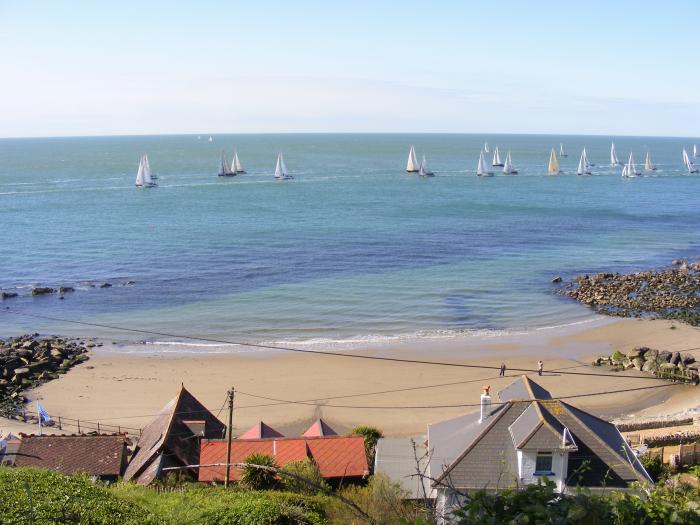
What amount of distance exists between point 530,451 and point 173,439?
1118cm

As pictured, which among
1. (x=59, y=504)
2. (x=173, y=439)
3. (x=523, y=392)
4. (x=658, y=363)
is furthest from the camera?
(x=658, y=363)

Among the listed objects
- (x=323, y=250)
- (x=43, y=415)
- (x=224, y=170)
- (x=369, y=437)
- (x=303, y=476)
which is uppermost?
(x=224, y=170)

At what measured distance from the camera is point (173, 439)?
22.4 metres

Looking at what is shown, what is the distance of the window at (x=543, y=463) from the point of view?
17766 millimetres

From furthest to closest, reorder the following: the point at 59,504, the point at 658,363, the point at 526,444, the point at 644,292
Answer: the point at 644,292 → the point at 658,363 → the point at 526,444 → the point at 59,504

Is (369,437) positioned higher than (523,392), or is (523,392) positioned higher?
(523,392)

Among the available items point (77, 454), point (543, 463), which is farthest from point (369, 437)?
point (77, 454)

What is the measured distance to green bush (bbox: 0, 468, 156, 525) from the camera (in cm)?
1309

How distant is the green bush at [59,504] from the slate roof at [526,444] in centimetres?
741

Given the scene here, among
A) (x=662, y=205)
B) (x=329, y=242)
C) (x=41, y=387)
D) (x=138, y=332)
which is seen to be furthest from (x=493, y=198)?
(x=41, y=387)

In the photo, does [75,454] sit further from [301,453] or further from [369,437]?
[369,437]

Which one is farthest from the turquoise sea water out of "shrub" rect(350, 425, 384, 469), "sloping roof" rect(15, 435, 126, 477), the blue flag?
"sloping roof" rect(15, 435, 126, 477)

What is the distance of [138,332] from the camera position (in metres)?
41.3

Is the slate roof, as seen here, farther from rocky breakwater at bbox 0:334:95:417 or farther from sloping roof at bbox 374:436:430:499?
rocky breakwater at bbox 0:334:95:417
